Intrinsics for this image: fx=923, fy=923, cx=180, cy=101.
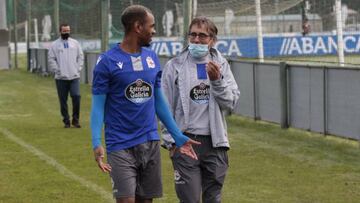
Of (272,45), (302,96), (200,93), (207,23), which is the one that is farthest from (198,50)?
(272,45)

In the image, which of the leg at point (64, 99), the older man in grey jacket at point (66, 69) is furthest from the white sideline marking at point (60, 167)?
the older man in grey jacket at point (66, 69)

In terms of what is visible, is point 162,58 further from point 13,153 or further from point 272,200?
point 272,200

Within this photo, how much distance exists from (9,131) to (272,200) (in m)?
8.40

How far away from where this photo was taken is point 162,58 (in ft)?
76.8

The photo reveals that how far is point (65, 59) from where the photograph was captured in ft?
57.0

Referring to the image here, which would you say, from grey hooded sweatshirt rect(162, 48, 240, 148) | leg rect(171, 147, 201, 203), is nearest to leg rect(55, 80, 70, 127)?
grey hooded sweatshirt rect(162, 48, 240, 148)

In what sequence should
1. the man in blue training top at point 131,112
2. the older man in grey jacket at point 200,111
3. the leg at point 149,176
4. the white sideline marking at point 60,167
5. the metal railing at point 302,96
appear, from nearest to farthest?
the man in blue training top at point 131,112, the leg at point 149,176, the older man in grey jacket at point 200,111, the white sideline marking at point 60,167, the metal railing at point 302,96

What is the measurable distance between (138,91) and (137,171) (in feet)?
2.00

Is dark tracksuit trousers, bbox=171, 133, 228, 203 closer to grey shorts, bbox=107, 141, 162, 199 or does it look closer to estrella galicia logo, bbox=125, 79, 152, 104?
grey shorts, bbox=107, 141, 162, 199

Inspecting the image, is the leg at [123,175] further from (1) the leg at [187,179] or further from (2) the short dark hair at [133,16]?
(2) the short dark hair at [133,16]

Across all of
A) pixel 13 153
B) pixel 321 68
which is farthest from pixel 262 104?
pixel 13 153

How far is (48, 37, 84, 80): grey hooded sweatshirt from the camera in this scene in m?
17.2

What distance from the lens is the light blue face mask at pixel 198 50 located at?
6977 mm

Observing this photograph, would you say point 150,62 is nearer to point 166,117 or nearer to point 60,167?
point 166,117
